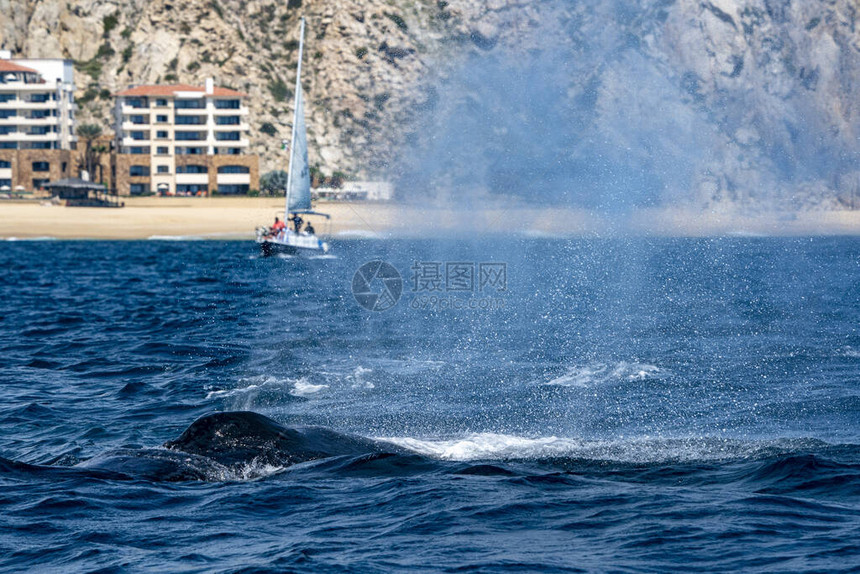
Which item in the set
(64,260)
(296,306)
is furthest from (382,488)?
(64,260)

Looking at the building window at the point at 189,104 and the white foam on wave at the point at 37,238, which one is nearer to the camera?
the white foam on wave at the point at 37,238

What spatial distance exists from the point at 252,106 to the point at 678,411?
15532 cm

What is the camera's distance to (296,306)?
54.4 meters

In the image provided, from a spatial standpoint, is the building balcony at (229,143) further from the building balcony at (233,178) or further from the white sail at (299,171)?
the white sail at (299,171)

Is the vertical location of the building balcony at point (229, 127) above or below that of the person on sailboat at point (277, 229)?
above

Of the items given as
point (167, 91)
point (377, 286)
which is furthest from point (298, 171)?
point (167, 91)

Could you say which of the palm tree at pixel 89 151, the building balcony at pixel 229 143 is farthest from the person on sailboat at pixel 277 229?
the palm tree at pixel 89 151

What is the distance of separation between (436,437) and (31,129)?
505 ft

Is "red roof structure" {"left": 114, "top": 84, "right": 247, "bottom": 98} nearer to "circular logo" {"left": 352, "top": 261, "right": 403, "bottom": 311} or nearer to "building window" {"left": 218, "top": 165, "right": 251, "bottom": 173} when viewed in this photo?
"building window" {"left": 218, "top": 165, "right": 251, "bottom": 173}

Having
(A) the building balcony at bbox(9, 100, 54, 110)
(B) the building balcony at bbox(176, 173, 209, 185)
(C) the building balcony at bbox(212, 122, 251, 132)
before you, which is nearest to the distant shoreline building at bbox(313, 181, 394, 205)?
(B) the building balcony at bbox(176, 173, 209, 185)

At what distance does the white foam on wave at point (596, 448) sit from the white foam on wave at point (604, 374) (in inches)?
284

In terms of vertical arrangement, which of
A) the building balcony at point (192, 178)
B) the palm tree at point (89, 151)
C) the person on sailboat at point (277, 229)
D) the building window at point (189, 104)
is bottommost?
the person on sailboat at point (277, 229)

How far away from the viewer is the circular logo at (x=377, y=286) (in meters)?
57.3

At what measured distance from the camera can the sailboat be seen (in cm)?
9769
